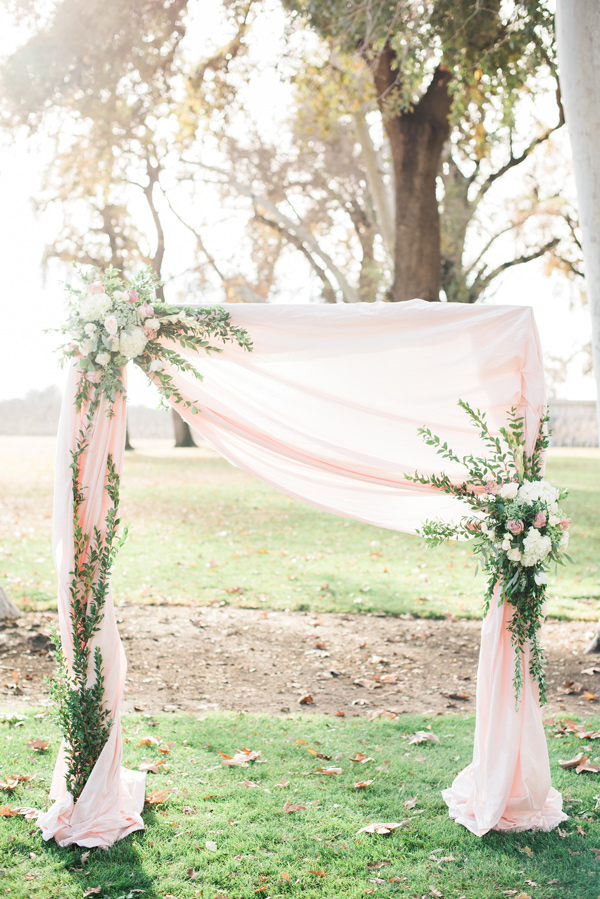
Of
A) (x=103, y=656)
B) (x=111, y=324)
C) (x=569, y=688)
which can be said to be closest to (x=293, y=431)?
(x=111, y=324)

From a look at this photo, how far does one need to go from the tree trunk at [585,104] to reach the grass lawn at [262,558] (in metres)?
3.99

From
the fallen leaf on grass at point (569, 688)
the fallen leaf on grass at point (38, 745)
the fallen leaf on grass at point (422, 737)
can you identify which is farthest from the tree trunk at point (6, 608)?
the fallen leaf on grass at point (569, 688)

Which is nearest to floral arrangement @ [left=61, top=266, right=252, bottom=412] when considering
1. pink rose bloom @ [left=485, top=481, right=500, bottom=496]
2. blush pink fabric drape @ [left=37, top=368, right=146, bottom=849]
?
blush pink fabric drape @ [left=37, top=368, right=146, bottom=849]

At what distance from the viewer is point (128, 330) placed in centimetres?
363

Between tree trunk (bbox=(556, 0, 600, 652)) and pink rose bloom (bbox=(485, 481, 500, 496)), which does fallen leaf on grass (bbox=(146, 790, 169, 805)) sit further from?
tree trunk (bbox=(556, 0, 600, 652))

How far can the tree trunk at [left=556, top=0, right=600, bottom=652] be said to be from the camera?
544 cm

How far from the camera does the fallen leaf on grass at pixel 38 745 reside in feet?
14.3

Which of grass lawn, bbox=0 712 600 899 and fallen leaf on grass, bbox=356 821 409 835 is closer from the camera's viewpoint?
grass lawn, bbox=0 712 600 899

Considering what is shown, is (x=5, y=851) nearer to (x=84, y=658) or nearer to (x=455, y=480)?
(x=84, y=658)

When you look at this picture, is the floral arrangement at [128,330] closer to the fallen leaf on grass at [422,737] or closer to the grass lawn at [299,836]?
the grass lawn at [299,836]

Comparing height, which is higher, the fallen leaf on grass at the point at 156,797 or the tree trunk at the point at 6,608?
the tree trunk at the point at 6,608

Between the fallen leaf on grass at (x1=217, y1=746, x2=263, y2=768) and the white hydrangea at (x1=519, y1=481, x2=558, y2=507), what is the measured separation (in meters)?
2.25

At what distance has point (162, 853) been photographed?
339 cm

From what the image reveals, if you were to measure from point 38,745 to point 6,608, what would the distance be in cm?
279
